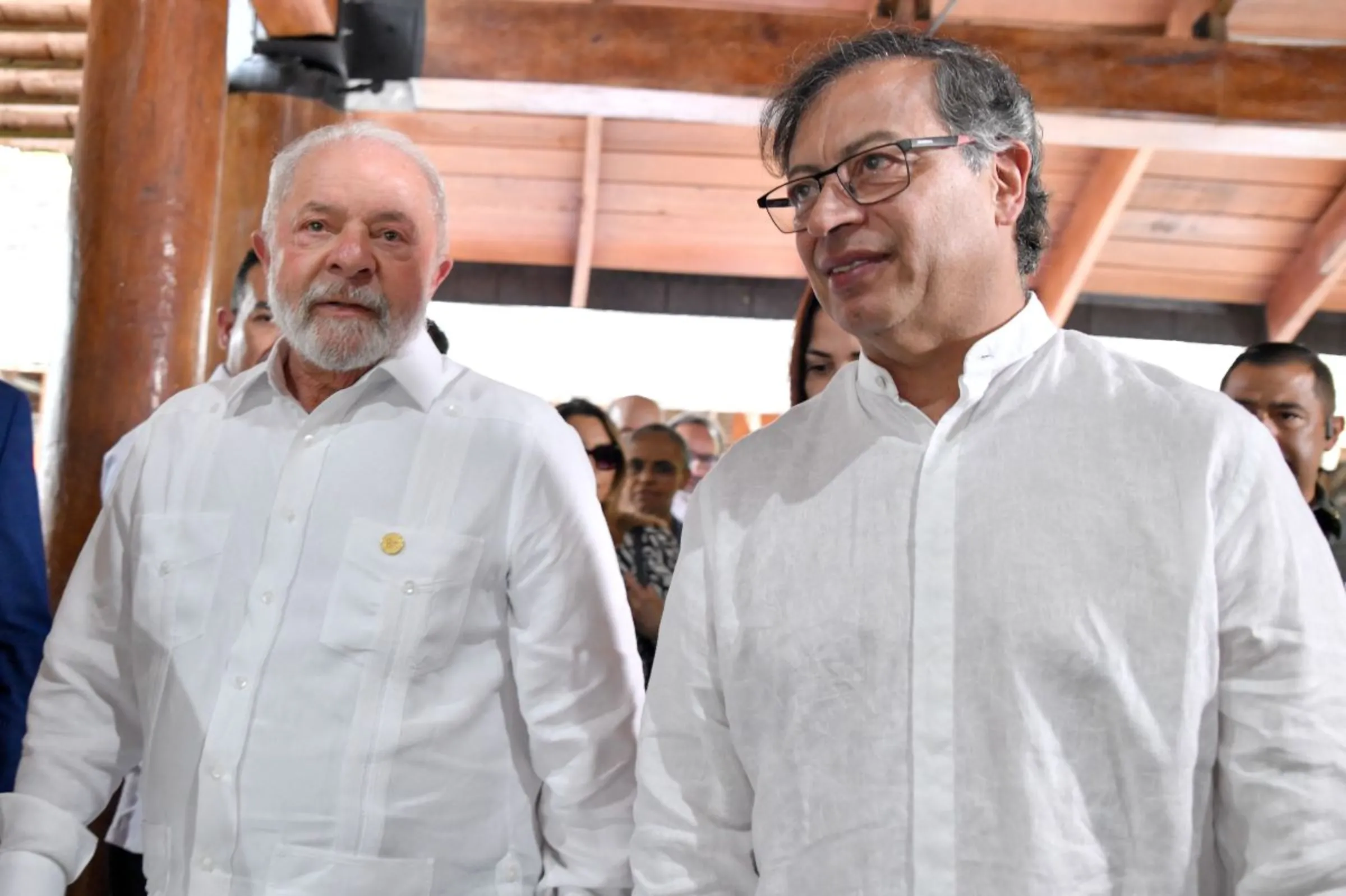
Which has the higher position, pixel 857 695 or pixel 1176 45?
pixel 1176 45

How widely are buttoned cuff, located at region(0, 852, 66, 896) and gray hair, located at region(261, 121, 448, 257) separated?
0.76 m

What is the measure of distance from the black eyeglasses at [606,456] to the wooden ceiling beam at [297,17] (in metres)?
1.48

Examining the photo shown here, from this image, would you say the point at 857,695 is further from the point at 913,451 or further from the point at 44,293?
the point at 44,293

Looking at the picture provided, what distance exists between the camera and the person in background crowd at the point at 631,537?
8.11 ft

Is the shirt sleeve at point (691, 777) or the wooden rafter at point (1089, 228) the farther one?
the wooden rafter at point (1089, 228)

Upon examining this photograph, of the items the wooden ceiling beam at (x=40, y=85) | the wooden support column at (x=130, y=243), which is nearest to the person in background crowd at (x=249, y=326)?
the wooden support column at (x=130, y=243)

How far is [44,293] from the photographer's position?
6.96 metres

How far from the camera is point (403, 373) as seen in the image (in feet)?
5.08

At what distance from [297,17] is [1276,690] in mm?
3274

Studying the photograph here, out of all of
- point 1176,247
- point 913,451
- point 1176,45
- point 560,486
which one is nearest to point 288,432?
point 560,486

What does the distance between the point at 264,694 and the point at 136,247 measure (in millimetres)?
1505

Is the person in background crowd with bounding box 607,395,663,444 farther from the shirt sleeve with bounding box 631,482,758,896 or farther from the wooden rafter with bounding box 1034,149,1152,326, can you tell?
the shirt sleeve with bounding box 631,482,758,896

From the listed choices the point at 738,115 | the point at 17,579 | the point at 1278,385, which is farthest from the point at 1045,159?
the point at 17,579

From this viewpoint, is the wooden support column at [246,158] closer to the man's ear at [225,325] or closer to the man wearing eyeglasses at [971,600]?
the man's ear at [225,325]
